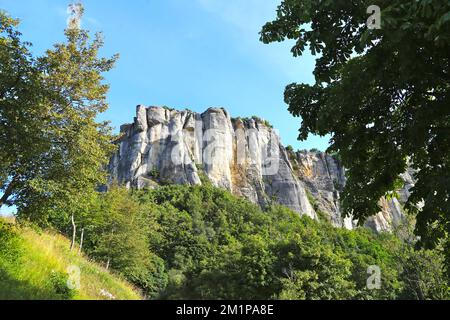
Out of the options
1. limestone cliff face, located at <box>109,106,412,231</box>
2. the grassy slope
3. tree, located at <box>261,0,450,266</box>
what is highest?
A: limestone cliff face, located at <box>109,106,412,231</box>

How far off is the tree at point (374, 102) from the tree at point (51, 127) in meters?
8.43

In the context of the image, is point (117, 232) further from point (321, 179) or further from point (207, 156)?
point (321, 179)

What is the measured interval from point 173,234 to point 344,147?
5576 cm

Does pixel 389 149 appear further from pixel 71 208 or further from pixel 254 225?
pixel 254 225

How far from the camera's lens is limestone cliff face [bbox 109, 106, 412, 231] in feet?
345

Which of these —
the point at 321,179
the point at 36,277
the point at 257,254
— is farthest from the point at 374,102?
the point at 321,179

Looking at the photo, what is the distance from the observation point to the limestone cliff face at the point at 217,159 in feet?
345

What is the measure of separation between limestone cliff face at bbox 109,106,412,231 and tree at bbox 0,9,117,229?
79.9 metres

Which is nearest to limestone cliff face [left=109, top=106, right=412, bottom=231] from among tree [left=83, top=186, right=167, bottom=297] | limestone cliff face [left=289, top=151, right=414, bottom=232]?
limestone cliff face [left=289, top=151, right=414, bottom=232]

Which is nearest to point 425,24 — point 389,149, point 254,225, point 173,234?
point 389,149

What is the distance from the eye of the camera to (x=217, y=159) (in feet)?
375

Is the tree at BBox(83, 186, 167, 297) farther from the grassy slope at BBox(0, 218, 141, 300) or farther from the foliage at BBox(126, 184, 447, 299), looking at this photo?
the grassy slope at BBox(0, 218, 141, 300)

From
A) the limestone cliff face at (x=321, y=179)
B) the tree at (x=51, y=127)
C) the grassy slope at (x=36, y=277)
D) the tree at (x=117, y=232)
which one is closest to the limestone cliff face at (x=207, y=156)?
the limestone cliff face at (x=321, y=179)
